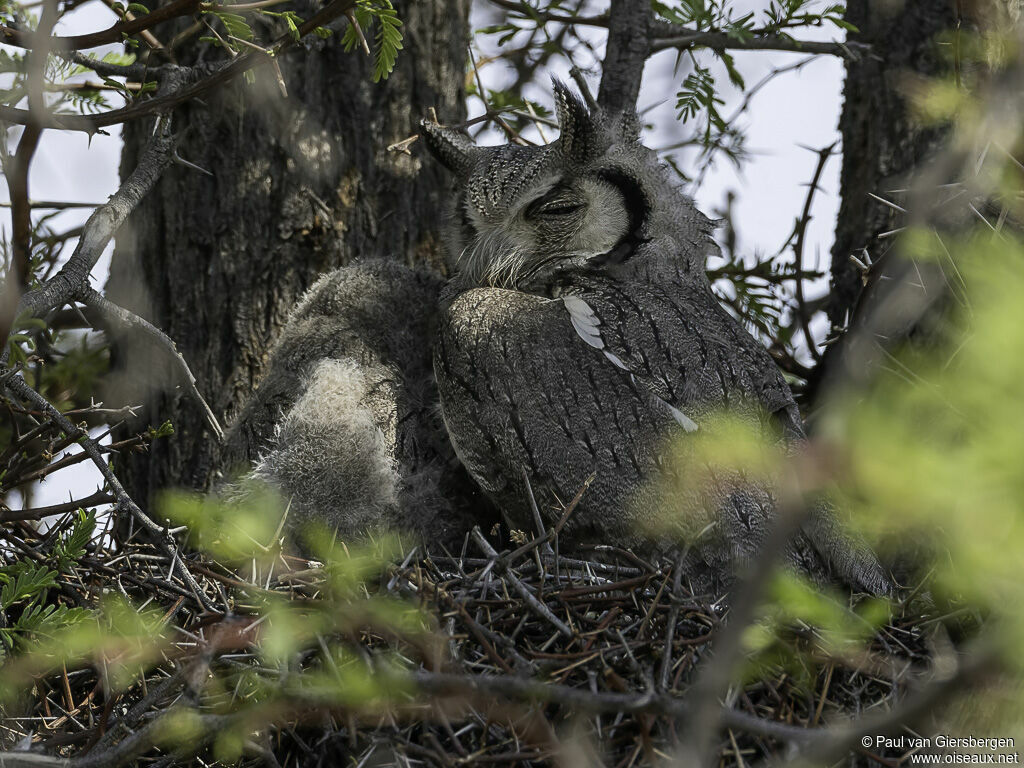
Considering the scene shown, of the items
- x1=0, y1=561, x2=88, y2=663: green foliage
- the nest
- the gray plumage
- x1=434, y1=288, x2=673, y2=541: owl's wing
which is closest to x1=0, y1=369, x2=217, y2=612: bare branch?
the nest

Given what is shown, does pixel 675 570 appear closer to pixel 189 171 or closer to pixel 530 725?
pixel 530 725

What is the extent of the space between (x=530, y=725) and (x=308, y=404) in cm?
99

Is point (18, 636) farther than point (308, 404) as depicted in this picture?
No

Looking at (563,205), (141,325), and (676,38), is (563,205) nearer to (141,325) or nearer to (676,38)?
(676,38)

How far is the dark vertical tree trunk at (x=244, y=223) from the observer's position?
2.46 metres

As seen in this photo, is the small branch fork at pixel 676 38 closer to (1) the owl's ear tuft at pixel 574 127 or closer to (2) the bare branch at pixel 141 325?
(1) the owl's ear tuft at pixel 574 127

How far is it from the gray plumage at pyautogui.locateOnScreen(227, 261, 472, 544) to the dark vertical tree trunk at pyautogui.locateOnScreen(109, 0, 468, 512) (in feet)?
0.57

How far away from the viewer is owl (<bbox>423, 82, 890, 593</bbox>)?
187 cm

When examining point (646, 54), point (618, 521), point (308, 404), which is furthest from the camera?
point (646, 54)

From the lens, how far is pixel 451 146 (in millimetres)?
2412

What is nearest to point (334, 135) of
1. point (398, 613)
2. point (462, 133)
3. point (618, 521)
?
point (462, 133)

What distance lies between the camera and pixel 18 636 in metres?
1.61

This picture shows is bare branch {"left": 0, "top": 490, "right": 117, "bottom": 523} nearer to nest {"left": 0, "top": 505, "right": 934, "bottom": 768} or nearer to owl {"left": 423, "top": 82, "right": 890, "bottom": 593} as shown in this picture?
nest {"left": 0, "top": 505, "right": 934, "bottom": 768}

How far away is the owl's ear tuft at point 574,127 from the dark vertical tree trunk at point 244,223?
58cm
